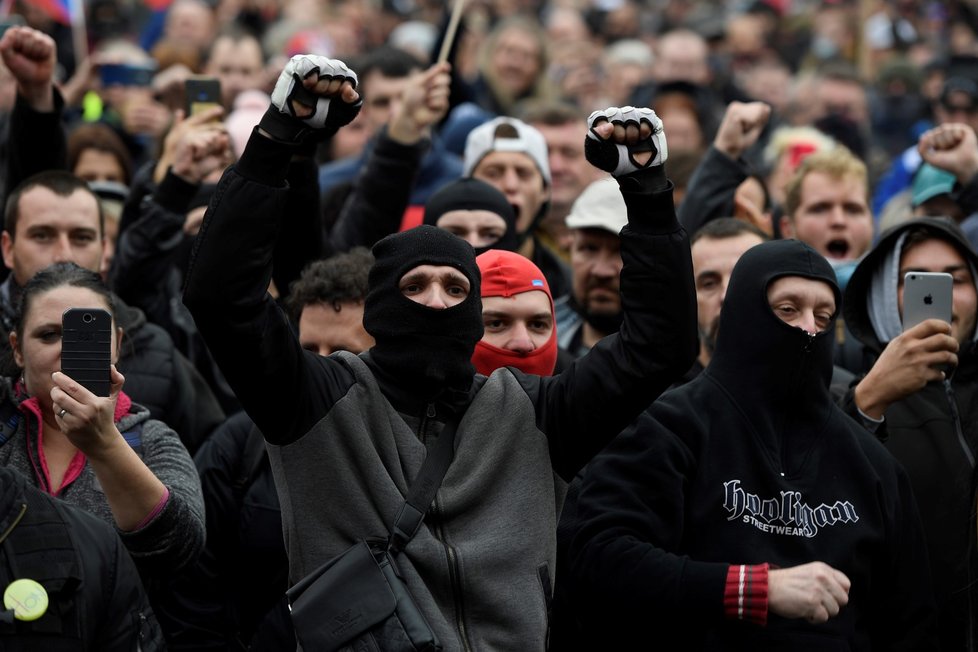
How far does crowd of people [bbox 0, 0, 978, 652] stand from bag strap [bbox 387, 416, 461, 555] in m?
0.01

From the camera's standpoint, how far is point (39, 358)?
16.0 ft

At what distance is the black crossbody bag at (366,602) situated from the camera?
3.96m

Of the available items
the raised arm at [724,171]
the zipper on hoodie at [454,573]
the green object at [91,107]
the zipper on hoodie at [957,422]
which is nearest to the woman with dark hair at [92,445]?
the zipper on hoodie at [454,573]

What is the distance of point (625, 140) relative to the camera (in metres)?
4.16

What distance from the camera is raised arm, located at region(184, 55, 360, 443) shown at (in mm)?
3912

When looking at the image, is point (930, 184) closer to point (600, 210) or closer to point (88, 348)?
point (600, 210)

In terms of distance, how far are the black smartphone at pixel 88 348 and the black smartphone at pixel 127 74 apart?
5669 mm

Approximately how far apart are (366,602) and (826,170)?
3.96 m

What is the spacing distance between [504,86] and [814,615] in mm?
7668

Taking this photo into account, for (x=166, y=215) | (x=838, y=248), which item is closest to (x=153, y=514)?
(x=166, y=215)

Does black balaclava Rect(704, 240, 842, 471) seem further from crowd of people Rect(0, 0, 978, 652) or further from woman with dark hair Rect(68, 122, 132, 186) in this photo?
woman with dark hair Rect(68, 122, 132, 186)

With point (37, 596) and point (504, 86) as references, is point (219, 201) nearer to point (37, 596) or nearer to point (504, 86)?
point (37, 596)

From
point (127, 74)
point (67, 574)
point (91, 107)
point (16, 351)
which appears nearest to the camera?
point (67, 574)

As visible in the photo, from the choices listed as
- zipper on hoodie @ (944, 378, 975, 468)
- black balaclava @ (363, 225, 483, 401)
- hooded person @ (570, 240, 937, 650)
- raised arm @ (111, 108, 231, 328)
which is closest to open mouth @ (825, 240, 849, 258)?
zipper on hoodie @ (944, 378, 975, 468)
